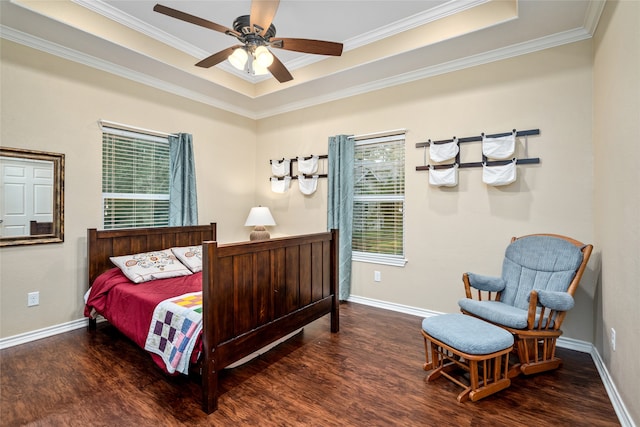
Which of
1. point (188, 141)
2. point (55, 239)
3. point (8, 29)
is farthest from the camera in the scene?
point (188, 141)

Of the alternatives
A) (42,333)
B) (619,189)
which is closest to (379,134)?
(619,189)

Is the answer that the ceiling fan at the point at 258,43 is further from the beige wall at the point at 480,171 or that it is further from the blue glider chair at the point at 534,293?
the blue glider chair at the point at 534,293

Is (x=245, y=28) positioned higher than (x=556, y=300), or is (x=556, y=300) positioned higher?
(x=245, y=28)

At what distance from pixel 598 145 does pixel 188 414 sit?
3.59 m

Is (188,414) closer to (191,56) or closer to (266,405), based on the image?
(266,405)

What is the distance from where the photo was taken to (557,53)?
2801 mm

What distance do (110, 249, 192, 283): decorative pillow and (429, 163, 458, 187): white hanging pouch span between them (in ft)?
9.43

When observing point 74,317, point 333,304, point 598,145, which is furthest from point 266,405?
point 598,145

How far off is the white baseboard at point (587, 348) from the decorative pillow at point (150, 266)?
2199 millimetres

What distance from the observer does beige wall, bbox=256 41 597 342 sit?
2.71m

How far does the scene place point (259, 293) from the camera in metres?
2.29

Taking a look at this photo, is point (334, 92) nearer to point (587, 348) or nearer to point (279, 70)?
point (279, 70)

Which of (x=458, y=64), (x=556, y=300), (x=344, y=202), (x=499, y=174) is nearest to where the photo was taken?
(x=556, y=300)

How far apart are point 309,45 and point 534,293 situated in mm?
2512
